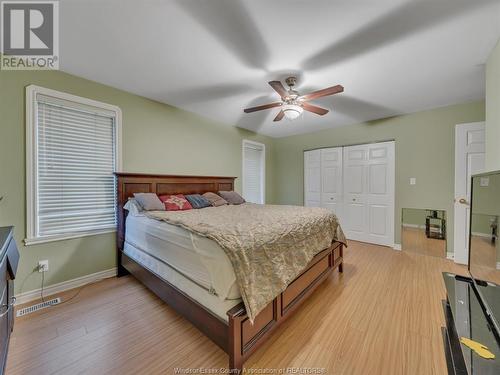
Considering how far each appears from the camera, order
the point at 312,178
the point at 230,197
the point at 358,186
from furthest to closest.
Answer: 1. the point at 312,178
2. the point at 358,186
3. the point at 230,197

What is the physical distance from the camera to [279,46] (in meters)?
1.90

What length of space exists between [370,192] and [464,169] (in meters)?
1.35

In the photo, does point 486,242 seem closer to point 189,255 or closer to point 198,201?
point 189,255

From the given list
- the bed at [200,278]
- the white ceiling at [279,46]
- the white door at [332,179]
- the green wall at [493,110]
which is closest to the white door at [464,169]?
the white ceiling at [279,46]

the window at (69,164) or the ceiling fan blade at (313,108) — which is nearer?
the window at (69,164)

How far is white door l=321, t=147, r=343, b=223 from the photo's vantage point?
4555 mm

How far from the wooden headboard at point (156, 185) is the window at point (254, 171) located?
87 cm

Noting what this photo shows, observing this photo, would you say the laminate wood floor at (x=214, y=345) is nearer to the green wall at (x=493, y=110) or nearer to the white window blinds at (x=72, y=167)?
the white window blinds at (x=72, y=167)

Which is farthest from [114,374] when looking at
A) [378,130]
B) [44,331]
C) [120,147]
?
[378,130]

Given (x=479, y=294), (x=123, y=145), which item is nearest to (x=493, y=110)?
(x=479, y=294)

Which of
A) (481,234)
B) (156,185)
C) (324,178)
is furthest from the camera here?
(324,178)

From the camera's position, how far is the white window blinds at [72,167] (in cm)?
227

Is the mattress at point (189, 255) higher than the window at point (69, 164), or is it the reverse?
the window at point (69, 164)

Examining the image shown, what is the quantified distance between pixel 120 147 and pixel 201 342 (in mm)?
2519
